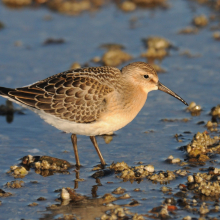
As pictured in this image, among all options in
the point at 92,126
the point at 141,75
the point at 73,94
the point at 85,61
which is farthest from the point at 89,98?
the point at 85,61

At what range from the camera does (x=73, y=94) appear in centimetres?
989

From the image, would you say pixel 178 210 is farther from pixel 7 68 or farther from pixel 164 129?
pixel 7 68

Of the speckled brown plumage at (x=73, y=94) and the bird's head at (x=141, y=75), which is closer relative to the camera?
the speckled brown plumage at (x=73, y=94)

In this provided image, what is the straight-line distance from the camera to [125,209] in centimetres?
816

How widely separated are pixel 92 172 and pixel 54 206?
165 centimetres

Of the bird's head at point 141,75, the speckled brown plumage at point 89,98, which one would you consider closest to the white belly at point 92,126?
the speckled brown plumage at point 89,98

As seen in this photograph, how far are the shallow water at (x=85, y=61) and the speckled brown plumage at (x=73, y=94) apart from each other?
46.1 inches

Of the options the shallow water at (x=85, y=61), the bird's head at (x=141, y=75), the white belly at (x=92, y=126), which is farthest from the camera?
the bird's head at (x=141, y=75)

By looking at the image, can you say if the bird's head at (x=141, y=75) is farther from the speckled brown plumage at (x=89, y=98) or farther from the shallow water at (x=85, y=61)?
the shallow water at (x=85, y=61)

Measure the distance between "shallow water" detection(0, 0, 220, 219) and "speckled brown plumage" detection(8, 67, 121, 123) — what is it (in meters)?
1.17

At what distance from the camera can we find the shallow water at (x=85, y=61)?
894 cm

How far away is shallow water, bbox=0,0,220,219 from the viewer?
29.3 feet

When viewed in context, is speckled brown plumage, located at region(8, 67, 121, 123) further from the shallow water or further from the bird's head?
the shallow water

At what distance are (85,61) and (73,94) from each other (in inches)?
229
